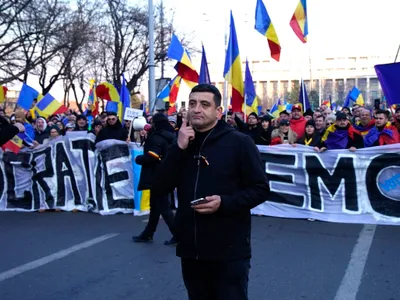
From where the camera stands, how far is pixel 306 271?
17.4 ft

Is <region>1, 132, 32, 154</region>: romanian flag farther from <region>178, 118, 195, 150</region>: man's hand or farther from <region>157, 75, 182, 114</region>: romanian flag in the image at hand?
<region>178, 118, 195, 150</region>: man's hand

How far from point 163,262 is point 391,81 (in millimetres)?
4495

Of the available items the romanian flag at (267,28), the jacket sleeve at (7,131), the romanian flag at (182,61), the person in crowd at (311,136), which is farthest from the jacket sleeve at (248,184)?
the romanian flag at (267,28)

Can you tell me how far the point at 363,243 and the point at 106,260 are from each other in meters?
3.13

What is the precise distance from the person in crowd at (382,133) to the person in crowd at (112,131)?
4.13 meters

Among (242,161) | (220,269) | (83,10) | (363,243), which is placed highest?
(83,10)

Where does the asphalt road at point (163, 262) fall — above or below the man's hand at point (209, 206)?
below

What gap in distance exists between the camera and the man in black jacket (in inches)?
111

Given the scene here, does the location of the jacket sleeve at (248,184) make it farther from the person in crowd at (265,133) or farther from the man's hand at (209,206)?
the person in crowd at (265,133)

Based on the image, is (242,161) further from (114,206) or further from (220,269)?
(114,206)

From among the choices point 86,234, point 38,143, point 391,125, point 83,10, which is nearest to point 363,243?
point 391,125

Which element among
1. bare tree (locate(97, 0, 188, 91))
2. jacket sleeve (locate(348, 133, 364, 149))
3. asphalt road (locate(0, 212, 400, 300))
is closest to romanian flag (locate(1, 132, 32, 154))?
asphalt road (locate(0, 212, 400, 300))

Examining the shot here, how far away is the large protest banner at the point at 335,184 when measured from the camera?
7.94 m

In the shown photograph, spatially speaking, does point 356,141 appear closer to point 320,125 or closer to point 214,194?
point 320,125
